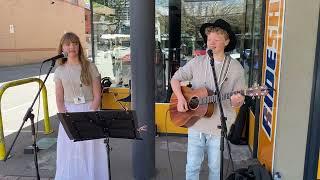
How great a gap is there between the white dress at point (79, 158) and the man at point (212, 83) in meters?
0.99

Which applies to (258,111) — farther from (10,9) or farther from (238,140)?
(10,9)

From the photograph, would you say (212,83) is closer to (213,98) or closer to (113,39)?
(213,98)

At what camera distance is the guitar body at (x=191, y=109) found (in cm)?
265

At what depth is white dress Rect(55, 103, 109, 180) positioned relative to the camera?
331 centimetres

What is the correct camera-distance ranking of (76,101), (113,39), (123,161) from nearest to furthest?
(76,101) < (123,161) < (113,39)

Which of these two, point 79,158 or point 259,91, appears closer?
point 259,91

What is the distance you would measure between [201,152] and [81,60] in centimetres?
142

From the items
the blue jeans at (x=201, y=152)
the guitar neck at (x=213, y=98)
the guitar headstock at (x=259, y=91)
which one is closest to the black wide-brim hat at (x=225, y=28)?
the guitar neck at (x=213, y=98)

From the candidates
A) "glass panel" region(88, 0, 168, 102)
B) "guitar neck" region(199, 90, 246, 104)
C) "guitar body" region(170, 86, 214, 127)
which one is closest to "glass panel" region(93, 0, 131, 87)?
"glass panel" region(88, 0, 168, 102)

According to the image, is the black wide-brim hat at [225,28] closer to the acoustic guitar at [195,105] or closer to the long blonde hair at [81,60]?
the acoustic guitar at [195,105]

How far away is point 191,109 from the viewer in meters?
2.74

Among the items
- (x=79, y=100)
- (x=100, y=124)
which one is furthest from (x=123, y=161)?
(x=100, y=124)

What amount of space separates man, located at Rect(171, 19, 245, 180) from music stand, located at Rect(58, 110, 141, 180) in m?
0.48

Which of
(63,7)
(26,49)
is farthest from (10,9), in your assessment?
(63,7)
